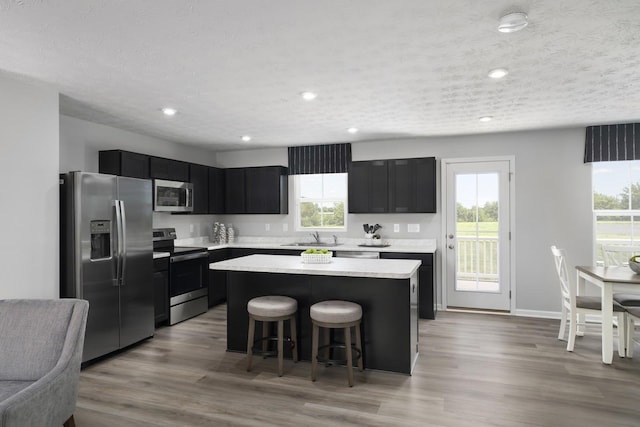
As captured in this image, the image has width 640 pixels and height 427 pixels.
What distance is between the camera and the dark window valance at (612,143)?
4.60 meters

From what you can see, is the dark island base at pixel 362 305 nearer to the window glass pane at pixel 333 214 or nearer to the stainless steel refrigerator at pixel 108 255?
the stainless steel refrigerator at pixel 108 255

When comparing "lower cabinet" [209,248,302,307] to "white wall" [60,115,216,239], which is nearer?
"white wall" [60,115,216,239]

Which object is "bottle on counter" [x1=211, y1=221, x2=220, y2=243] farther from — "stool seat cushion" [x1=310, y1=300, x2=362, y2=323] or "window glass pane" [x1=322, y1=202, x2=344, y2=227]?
"stool seat cushion" [x1=310, y1=300, x2=362, y2=323]

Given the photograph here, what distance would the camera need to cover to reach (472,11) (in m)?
2.04

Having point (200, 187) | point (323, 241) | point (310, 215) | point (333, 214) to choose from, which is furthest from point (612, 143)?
point (200, 187)

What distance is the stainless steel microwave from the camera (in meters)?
4.93

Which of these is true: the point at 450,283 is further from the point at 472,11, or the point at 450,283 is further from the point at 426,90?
the point at 472,11

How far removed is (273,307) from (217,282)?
105 inches

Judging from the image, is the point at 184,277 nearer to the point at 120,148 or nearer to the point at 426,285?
the point at 120,148

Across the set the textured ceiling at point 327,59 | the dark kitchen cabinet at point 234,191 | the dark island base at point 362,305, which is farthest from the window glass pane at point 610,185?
the dark kitchen cabinet at point 234,191

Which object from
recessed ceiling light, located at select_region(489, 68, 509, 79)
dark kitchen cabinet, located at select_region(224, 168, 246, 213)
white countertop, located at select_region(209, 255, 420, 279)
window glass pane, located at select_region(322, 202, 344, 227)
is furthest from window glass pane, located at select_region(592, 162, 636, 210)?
dark kitchen cabinet, located at select_region(224, 168, 246, 213)

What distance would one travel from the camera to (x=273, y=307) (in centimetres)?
321

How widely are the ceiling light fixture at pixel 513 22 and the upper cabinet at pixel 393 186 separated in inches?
125

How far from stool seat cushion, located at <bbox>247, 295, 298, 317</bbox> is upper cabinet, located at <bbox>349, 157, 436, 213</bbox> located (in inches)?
101
